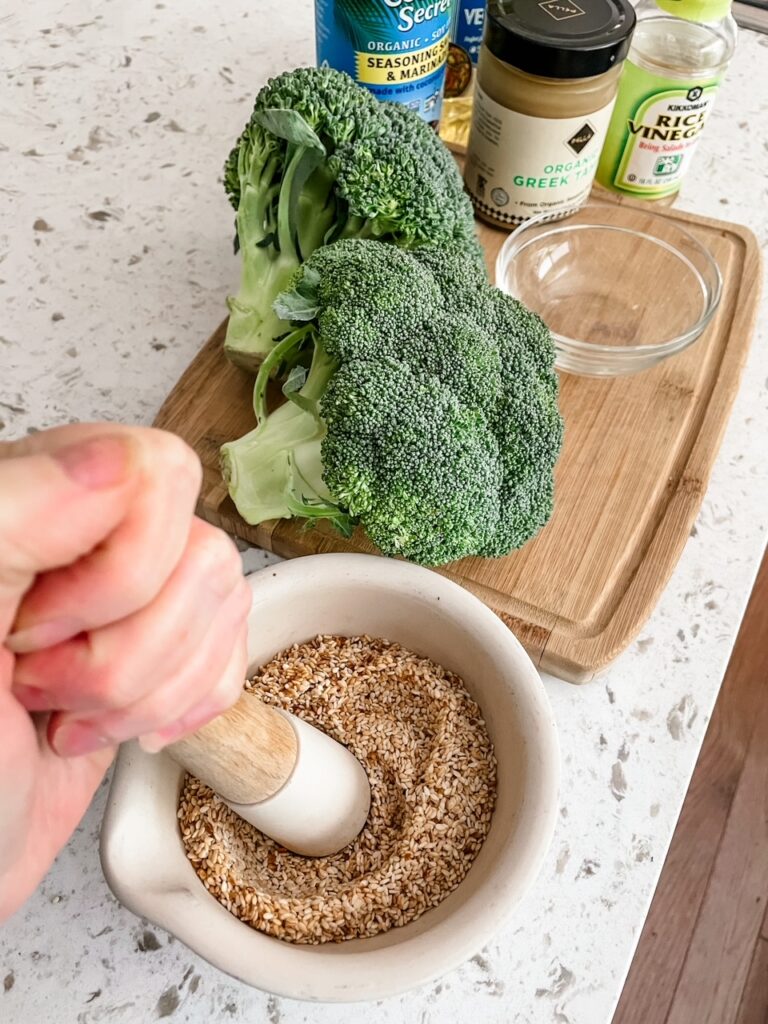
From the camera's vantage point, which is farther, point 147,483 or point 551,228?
point 551,228

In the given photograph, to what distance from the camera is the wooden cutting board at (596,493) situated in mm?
807

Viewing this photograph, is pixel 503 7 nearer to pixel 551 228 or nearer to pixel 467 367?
pixel 551 228

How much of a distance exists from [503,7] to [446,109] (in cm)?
30

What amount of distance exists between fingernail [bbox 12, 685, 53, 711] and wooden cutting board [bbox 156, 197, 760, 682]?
1.39 feet

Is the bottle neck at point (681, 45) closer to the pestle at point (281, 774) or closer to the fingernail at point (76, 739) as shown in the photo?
the pestle at point (281, 774)

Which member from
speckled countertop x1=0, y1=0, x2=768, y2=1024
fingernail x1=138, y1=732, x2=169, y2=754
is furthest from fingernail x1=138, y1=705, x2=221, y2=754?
speckled countertop x1=0, y1=0, x2=768, y2=1024

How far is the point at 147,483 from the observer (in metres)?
0.38

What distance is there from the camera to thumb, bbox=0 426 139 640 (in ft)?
1.14

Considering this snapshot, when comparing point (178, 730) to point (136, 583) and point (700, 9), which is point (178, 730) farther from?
point (700, 9)

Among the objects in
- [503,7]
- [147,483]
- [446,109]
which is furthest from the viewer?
[446,109]

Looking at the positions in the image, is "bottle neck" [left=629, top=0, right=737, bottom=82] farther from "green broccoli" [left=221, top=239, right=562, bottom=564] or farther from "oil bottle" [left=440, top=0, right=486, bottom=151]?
"green broccoli" [left=221, top=239, right=562, bottom=564]

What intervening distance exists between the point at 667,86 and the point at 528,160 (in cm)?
19

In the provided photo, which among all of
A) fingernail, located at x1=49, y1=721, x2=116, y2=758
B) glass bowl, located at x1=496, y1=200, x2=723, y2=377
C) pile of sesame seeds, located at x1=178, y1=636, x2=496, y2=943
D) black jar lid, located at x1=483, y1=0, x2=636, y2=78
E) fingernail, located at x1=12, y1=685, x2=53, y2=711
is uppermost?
black jar lid, located at x1=483, y1=0, x2=636, y2=78

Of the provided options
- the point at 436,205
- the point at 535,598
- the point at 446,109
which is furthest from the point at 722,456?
the point at 446,109
